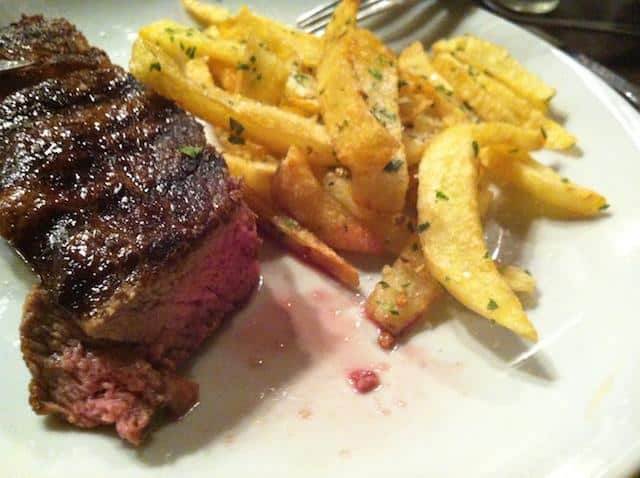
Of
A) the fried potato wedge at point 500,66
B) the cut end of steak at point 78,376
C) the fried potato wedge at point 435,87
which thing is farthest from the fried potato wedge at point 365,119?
the cut end of steak at point 78,376

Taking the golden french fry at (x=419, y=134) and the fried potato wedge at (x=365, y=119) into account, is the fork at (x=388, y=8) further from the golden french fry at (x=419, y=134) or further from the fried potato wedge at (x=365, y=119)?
the golden french fry at (x=419, y=134)

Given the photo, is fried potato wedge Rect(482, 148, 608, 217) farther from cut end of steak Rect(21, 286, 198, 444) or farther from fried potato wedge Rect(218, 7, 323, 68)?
cut end of steak Rect(21, 286, 198, 444)

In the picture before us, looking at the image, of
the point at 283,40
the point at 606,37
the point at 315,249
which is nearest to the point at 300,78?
the point at 283,40

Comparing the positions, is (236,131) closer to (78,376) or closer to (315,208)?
(315,208)

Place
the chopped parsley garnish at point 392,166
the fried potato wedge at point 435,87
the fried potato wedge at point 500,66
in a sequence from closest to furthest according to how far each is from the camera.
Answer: the chopped parsley garnish at point 392,166 → the fried potato wedge at point 435,87 → the fried potato wedge at point 500,66

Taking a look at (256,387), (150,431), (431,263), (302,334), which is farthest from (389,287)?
(150,431)
